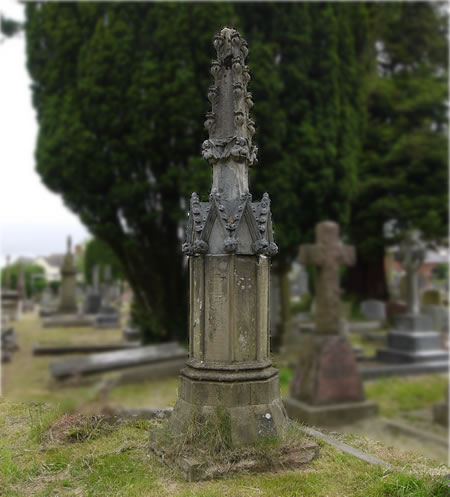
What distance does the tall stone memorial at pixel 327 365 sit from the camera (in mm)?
8109

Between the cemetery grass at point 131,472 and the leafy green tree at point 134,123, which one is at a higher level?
the leafy green tree at point 134,123

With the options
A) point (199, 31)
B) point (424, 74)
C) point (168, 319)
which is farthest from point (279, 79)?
point (424, 74)

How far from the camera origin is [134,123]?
35.9ft

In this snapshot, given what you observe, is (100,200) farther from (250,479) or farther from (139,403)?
(250,479)

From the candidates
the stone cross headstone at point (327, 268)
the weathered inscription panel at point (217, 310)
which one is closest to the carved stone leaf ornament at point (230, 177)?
the weathered inscription panel at point (217, 310)

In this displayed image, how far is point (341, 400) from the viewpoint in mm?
8297

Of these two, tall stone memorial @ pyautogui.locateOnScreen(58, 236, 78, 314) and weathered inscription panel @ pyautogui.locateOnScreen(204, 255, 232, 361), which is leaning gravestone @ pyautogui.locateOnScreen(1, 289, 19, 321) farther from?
weathered inscription panel @ pyautogui.locateOnScreen(204, 255, 232, 361)

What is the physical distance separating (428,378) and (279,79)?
25.3 feet

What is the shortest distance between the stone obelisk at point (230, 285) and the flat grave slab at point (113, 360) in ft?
21.8

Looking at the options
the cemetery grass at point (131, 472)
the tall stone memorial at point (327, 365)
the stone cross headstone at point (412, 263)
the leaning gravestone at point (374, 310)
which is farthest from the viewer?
the leaning gravestone at point (374, 310)

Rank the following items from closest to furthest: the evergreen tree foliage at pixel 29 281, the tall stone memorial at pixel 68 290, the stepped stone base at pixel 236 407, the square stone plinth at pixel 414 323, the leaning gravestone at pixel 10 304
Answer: the stepped stone base at pixel 236 407 → the square stone plinth at pixel 414 323 → the leaning gravestone at pixel 10 304 → the tall stone memorial at pixel 68 290 → the evergreen tree foliage at pixel 29 281

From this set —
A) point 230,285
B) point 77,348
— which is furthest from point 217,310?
point 77,348

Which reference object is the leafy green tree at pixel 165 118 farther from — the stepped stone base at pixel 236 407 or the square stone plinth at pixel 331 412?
the stepped stone base at pixel 236 407

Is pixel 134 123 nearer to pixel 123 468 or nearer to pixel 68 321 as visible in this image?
pixel 123 468
